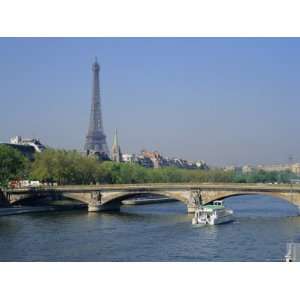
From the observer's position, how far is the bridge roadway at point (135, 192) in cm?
2832

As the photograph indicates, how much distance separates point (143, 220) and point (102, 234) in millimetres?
5563

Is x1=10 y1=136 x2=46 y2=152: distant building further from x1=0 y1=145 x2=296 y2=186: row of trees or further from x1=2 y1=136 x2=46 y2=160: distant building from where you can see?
x1=0 y1=145 x2=296 y2=186: row of trees

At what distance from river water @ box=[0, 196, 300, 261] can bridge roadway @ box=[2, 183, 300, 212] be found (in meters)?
1.57

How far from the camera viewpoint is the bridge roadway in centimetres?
2832

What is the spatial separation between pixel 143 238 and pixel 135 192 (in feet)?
39.2

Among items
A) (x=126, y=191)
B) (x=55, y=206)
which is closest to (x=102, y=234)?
(x=126, y=191)

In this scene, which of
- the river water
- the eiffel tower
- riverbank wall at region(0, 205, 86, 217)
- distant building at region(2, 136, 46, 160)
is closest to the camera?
the river water

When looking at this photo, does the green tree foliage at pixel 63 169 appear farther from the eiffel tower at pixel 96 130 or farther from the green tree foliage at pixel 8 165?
the eiffel tower at pixel 96 130

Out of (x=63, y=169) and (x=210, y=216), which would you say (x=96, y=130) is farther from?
(x=210, y=216)

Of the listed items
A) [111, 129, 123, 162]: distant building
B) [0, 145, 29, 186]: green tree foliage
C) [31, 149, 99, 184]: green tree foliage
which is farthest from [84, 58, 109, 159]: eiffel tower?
[0, 145, 29, 186]: green tree foliage

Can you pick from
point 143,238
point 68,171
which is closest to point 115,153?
point 68,171

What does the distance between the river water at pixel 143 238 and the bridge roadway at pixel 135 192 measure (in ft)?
5.15
